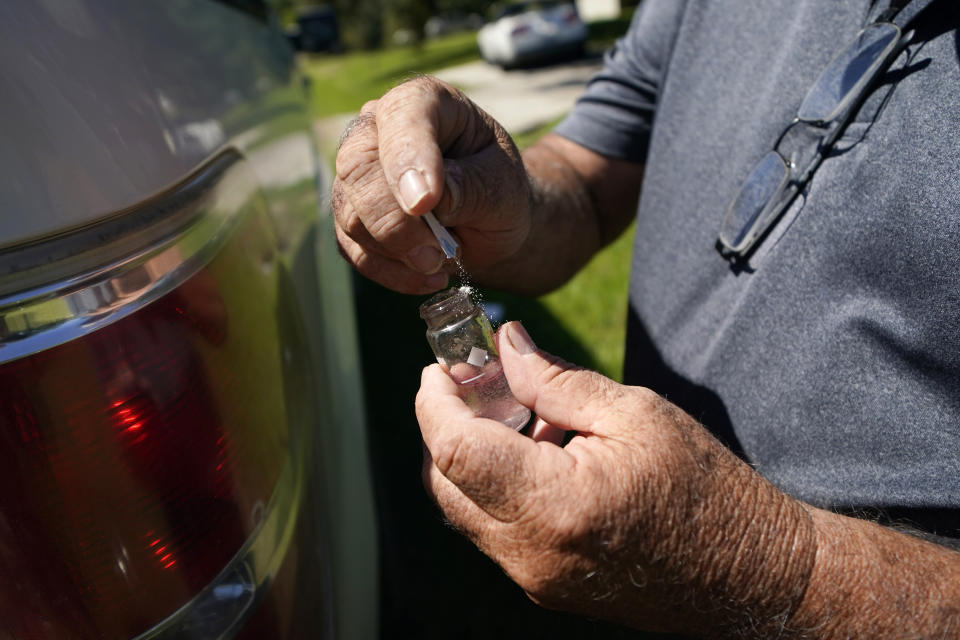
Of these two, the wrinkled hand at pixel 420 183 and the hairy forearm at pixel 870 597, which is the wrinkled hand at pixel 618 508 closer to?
the hairy forearm at pixel 870 597

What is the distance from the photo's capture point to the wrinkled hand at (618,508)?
1.02 metres

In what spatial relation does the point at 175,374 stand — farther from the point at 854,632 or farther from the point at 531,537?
the point at 854,632

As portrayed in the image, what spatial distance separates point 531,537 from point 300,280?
1.22 m

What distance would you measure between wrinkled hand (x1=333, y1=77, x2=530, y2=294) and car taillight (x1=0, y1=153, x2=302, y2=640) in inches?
10.6

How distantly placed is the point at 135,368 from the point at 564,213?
1.26 metres

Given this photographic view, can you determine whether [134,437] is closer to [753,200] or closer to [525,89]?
[753,200]

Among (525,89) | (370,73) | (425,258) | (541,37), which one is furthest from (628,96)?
(370,73)

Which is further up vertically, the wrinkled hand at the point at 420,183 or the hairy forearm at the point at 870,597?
the wrinkled hand at the point at 420,183

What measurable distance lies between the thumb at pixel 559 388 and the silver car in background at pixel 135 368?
0.44m

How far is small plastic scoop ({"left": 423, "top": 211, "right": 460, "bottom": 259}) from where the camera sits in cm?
124

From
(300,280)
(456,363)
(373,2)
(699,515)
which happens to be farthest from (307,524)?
(373,2)

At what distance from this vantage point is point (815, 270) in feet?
4.57

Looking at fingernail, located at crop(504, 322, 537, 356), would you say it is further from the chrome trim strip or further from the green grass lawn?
the green grass lawn

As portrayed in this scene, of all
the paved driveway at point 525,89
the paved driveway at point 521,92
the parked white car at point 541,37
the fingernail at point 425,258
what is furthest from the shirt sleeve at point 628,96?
the parked white car at point 541,37
